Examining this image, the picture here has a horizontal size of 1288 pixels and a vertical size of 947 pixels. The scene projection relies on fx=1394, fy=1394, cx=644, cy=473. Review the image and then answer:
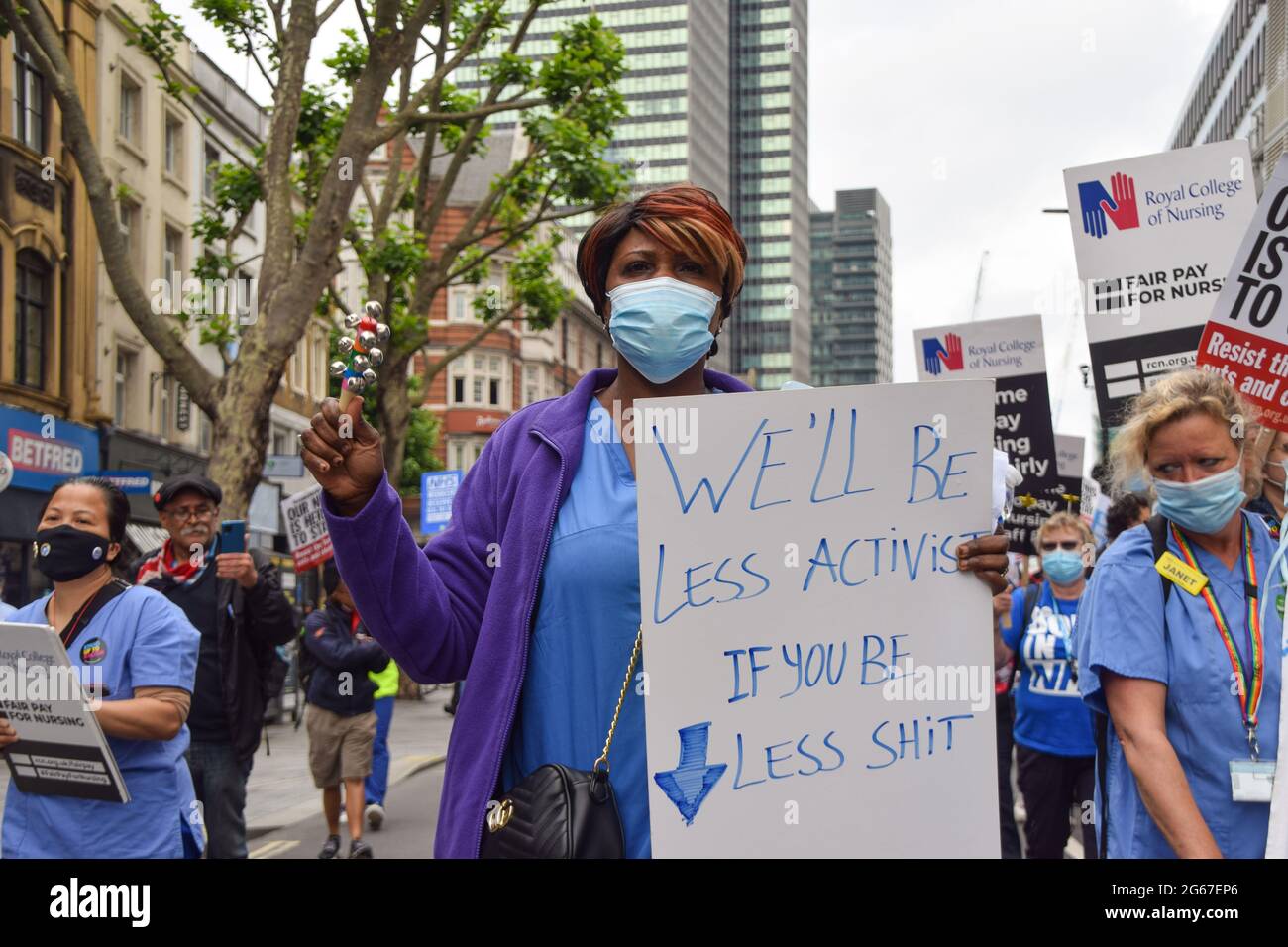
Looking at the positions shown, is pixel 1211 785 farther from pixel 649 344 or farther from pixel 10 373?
pixel 10 373

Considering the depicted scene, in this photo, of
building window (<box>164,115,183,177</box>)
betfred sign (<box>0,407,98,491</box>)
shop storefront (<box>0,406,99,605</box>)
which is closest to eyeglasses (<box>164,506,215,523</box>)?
shop storefront (<box>0,406,99,605</box>)

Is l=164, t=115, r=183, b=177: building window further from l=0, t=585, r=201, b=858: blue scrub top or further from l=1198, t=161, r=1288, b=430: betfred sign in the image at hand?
l=1198, t=161, r=1288, b=430: betfred sign

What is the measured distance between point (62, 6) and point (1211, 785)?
24494 millimetres

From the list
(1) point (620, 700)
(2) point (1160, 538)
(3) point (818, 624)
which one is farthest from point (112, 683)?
(2) point (1160, 538)

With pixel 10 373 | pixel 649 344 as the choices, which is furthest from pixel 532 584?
pixel 10 373

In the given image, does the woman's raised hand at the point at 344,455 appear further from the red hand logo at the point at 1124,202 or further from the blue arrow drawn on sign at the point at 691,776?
the red hand logo at the point at 1124,202

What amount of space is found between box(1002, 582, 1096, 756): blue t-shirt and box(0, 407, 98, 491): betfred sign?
16.7 m

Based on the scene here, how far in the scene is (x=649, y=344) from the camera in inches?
94.2

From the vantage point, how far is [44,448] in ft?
72.5

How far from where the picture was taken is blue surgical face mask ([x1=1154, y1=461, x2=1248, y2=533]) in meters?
3.16

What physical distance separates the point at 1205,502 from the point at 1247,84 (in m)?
51.4

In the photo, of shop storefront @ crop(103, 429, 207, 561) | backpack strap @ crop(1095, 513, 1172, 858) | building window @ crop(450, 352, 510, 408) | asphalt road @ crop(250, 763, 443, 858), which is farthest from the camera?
building window @ crop(450, 352, 510, 408)

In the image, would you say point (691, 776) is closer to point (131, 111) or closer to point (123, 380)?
point (123, 380)

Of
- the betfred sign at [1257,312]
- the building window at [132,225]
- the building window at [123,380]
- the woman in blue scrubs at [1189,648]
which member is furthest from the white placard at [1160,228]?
the building window at [132,225]
